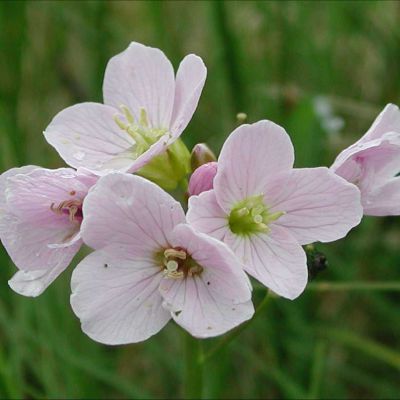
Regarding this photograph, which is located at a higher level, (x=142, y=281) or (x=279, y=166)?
(x=279, y=166)

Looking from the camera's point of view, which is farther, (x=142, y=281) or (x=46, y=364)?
(x=46, y=364)

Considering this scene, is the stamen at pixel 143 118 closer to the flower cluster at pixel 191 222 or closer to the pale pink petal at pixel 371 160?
the flower cluster at pixel 191 222

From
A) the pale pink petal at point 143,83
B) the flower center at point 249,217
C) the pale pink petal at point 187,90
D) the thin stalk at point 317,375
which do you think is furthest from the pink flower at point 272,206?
the thin stalk at point 317,375

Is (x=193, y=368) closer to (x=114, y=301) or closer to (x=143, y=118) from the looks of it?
(x=114, y=301)

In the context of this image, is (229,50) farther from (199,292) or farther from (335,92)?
(199,292)

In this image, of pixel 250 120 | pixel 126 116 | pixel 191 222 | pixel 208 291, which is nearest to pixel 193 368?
pixel 208 291

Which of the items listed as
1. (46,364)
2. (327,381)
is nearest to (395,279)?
(327,381)
